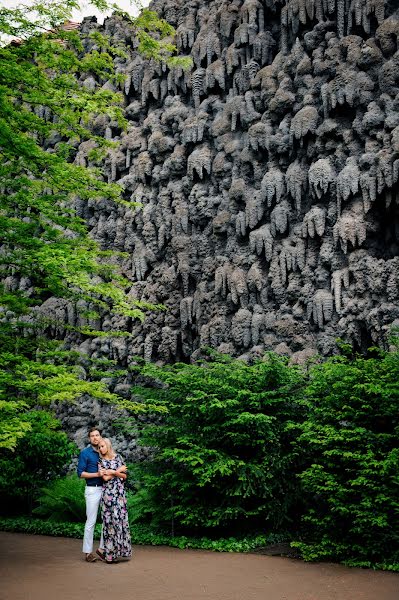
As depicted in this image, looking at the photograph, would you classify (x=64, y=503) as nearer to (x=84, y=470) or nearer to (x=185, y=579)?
(x=84, y=470)

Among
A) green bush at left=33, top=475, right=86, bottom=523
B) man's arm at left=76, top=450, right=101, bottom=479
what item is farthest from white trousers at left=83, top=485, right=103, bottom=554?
green bush at left=33, top=475, right=86, bottom=523

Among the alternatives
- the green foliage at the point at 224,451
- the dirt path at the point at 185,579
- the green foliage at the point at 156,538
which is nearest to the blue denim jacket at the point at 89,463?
the dirt path at the point at 185,579

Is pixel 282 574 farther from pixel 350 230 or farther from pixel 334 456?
pixel 350 230

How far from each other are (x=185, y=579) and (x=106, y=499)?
4.81 ft

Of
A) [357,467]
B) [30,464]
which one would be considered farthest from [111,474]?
[30,464]

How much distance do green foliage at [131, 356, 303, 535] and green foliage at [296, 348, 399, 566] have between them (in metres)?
1.03

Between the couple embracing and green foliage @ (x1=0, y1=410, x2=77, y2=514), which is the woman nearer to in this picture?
the couple embracing

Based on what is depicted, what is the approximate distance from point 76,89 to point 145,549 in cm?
645

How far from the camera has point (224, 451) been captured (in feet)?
31.7

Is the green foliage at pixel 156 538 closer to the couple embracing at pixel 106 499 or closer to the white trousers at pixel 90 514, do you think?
the couple embracing at pixel 106 499

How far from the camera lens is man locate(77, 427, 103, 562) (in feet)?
25.7

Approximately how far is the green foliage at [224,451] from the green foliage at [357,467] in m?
1.03

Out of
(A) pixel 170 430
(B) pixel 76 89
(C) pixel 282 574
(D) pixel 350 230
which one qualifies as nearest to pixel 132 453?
(A) pixel 170 430

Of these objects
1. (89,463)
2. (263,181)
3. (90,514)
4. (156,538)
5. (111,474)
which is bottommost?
(156,538)
